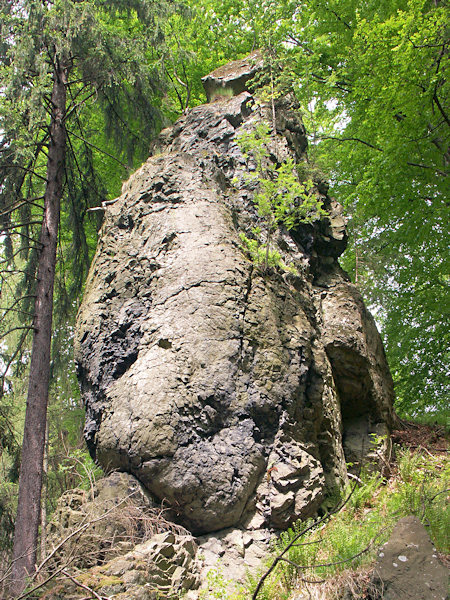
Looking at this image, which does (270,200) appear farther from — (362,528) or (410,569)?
(410,569)

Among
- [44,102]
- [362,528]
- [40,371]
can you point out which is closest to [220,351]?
[362,528]

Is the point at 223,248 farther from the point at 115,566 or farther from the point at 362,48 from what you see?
the point at 362,48

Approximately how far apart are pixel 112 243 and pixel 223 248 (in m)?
2.18

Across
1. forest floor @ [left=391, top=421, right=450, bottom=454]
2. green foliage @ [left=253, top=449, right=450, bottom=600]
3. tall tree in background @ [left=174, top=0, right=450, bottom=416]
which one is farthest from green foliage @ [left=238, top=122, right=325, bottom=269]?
forest floor @ [left=391, top=421, right=450, bottom=454]

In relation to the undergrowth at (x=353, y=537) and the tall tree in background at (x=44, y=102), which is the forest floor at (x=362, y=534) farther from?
the tall tree in background at (x=44, y=102)

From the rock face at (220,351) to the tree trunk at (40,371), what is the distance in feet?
3.72

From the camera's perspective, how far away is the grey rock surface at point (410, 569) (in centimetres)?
381

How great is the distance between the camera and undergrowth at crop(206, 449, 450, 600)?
421 cm

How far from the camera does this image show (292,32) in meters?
14.1

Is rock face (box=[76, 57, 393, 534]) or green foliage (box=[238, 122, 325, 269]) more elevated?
green foliage (box=[238, 122, 325, 269])

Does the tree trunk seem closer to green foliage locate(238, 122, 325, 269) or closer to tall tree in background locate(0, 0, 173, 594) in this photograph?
tall tree in background locate(0, 0, 173, 594)

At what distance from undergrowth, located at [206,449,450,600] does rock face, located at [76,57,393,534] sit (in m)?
0.42

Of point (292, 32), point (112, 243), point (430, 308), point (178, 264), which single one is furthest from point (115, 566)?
point (292, 32)

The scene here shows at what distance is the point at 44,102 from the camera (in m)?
9.15
